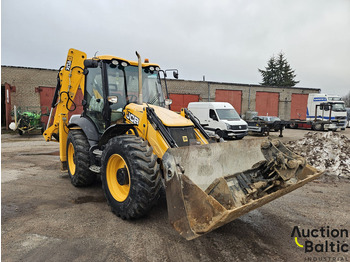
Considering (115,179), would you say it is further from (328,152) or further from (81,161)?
(328,152)

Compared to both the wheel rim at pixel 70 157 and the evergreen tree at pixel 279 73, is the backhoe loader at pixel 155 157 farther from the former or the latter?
the evergreen tree at pixel 279 73

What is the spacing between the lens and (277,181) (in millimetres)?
3320

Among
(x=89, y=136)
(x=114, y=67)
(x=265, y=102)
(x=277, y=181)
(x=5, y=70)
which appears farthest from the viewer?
(x=265, y=102)

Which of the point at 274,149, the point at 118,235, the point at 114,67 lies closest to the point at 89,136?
the point at 114,67

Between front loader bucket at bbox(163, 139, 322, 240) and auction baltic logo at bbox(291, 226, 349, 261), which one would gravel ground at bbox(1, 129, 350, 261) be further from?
front loader bucket at bbox(163, 139, 322, 240)

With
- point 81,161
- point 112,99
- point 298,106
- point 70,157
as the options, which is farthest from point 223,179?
point 298,106

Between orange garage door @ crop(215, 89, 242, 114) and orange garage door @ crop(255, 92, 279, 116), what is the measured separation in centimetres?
226

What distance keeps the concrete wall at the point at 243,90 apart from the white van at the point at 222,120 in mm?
7890

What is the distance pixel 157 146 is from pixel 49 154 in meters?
6.97

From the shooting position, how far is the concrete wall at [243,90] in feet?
75.0

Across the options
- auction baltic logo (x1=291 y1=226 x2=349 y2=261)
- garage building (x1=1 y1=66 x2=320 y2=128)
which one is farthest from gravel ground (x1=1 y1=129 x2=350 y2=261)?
garage building (x1=1 y1=66 x2=320 y2=128)

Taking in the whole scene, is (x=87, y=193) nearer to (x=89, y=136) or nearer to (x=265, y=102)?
(x=89, y=136)

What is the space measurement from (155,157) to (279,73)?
49098 millimetres

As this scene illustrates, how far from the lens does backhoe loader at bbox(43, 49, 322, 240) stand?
8.61 ft
